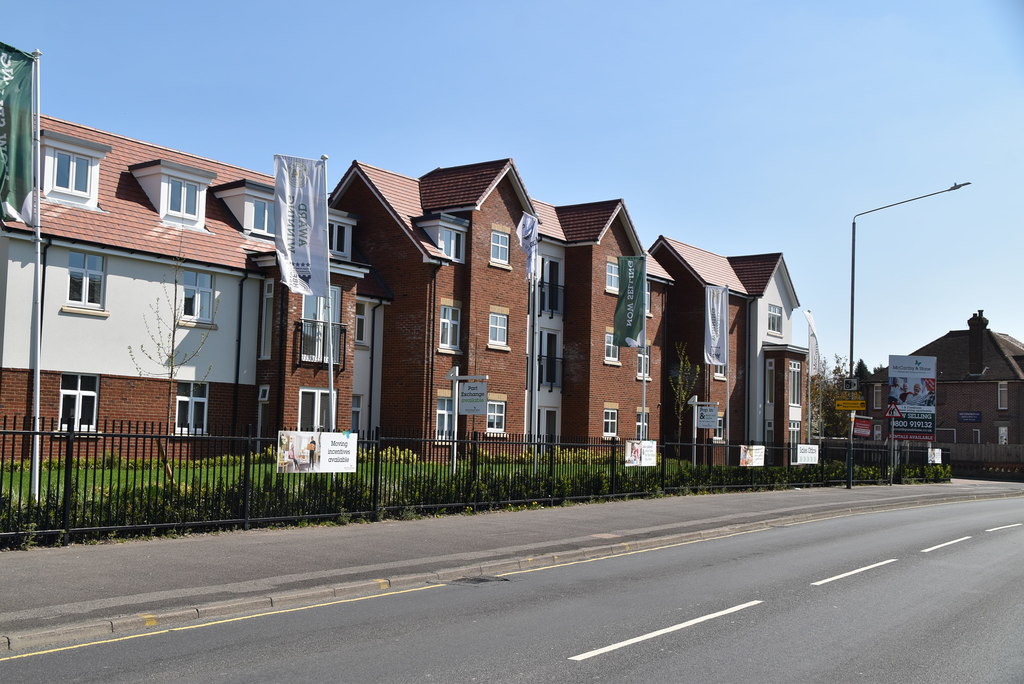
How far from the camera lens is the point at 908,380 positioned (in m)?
43.1

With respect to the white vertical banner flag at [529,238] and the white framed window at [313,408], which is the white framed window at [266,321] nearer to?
the white framed window at [313,408]

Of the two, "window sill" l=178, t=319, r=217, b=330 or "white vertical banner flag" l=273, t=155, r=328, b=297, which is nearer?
"white vertical banner flag" l=273, t=155, r=328, b=297

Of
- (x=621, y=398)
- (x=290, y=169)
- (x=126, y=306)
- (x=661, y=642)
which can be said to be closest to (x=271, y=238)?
(x=126, y=306)

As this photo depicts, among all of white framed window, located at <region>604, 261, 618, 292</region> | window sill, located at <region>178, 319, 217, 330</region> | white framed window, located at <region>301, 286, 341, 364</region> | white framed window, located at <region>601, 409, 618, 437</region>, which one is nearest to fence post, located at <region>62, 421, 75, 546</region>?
window sill, located at <region>178, 319, 217, 330</region>

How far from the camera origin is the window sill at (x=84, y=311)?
25.5m

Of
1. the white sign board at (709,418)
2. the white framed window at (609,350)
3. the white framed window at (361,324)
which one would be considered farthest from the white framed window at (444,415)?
the white framed window at (609,350)

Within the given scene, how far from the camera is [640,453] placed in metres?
25.5

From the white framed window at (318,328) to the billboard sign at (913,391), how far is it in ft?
78.7

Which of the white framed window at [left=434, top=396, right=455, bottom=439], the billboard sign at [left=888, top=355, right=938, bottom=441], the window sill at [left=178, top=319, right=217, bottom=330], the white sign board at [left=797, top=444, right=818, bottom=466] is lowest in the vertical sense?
the white sign board at [left=797, top=444, right=818, bottom=466]

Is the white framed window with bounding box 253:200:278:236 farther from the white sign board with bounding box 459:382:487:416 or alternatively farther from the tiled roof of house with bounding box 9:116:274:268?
the white sign board with bounding box 459:382:487:416

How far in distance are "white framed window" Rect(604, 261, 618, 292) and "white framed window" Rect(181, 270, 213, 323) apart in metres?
17.0

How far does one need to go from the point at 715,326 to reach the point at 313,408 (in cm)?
1620

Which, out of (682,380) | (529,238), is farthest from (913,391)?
(529,238)

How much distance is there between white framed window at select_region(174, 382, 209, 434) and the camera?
2808cm
